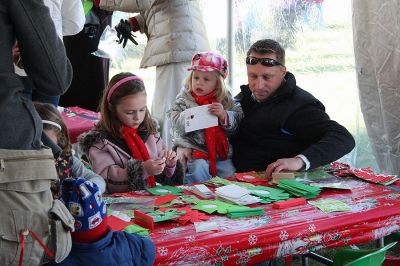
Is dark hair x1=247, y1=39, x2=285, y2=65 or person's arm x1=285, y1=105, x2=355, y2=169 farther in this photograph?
dark hair x1=247, y1=39, x2=285, y2=65

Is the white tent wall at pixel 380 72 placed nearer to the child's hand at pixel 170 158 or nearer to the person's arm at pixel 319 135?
the person's arm at pixel 319 135

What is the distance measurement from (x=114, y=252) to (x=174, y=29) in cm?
291

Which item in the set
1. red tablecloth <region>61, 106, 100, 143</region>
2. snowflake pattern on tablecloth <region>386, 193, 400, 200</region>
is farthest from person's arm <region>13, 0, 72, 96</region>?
red tablecloth <region>61, 106, 100, 143</region>

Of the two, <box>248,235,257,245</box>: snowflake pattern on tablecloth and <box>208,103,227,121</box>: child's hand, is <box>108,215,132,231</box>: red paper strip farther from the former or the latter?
<box>208,103,227,121</box>: child's hand

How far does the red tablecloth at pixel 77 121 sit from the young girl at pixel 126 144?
120 centimetres

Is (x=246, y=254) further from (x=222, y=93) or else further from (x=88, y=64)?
(x=88, y=64)

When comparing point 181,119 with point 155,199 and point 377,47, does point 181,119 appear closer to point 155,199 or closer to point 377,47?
point 155,199

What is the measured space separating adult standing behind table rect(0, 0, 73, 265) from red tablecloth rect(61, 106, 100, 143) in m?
2.33

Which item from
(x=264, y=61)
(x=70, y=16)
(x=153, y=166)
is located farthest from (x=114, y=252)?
(x=70, y=16)

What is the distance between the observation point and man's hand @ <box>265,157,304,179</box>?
2.53m

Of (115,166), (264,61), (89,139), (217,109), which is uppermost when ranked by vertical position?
(264,61)

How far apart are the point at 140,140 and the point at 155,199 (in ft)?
1.84

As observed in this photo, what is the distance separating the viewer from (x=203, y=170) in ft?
10.1

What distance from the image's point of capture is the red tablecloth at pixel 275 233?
1.77 meters
